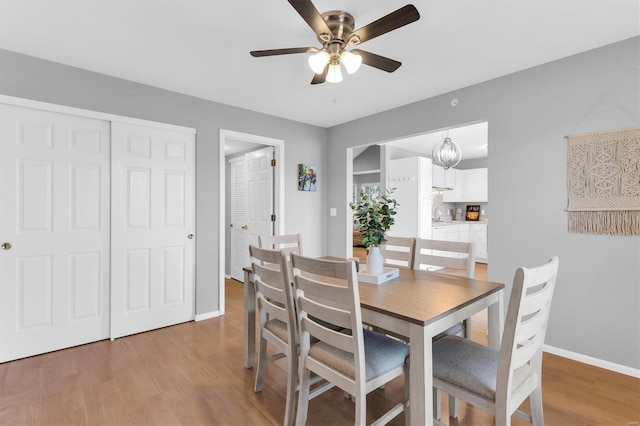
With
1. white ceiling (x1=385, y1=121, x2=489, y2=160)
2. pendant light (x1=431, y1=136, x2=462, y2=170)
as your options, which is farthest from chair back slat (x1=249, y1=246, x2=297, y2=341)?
white ceiling (x1=385, y1=121, x2=489, y2=160)

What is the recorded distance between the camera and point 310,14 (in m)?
1.55

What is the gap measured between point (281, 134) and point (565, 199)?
309 cm

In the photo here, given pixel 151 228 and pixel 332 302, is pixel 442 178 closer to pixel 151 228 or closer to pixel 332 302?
pixel 151 228

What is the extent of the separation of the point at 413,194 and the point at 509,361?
4519 mm

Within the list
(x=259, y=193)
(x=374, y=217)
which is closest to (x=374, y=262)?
(x=374, y=217)

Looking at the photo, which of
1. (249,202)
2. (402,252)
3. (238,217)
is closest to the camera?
(402,252)

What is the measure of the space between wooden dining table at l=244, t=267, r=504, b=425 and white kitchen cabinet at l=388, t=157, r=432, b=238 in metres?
3.57

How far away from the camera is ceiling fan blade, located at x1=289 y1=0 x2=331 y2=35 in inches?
56.6

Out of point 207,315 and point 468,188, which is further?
point 468,188

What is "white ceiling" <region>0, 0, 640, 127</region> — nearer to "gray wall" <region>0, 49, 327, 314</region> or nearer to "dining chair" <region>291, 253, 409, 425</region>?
"gray wall" <region>0, 49, 327, 314</region>

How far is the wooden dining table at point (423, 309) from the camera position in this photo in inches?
49.1

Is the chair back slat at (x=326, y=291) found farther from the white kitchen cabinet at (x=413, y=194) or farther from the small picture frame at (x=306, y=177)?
the white kitchen cabinet at (x=413, y=194)

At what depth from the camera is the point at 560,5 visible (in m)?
1.87

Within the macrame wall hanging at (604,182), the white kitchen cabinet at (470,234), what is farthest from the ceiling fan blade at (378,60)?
the white kitchen cabinet at (470,234)
